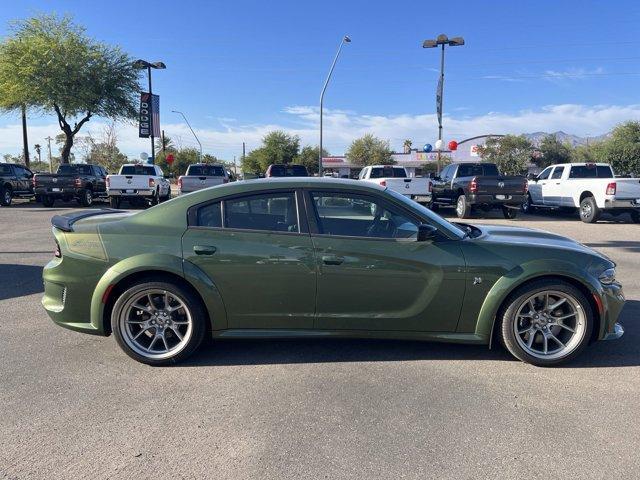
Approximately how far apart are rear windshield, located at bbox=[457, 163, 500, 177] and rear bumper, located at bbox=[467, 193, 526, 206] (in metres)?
2.04

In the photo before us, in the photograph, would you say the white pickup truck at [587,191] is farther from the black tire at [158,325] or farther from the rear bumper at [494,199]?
the black tire at [158,325]

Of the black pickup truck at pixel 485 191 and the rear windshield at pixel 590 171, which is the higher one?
the rear windshield at pixel 590 171

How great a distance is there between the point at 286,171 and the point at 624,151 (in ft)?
125

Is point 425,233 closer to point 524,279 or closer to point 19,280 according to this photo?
point 524,279

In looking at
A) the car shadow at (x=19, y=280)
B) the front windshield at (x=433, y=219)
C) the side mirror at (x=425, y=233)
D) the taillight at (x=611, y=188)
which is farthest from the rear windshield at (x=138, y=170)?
the side mirror at (x=425, y=233)

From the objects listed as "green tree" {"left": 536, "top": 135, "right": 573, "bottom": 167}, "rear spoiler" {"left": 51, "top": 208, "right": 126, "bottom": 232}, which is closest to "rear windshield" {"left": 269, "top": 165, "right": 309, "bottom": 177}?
"rear spoiler" {"left": 51, "top": 208, "right": 126, "bottom": 232}

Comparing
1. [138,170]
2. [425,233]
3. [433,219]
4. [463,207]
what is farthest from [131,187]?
[425,233]

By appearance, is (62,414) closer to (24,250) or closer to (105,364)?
(105,364)

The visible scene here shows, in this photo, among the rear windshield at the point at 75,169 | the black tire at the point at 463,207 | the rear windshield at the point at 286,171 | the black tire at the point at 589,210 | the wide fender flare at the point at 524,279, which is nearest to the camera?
the wide fender flare at the point at 524,279

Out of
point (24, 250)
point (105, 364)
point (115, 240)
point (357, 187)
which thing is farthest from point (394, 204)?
point (24, 250)

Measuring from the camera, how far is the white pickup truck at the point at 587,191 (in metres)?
14.3

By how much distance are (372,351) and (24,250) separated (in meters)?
7.89

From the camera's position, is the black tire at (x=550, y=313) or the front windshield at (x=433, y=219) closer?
the black tire at (x=550, y=313)

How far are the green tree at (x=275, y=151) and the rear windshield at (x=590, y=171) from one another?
151 ft
